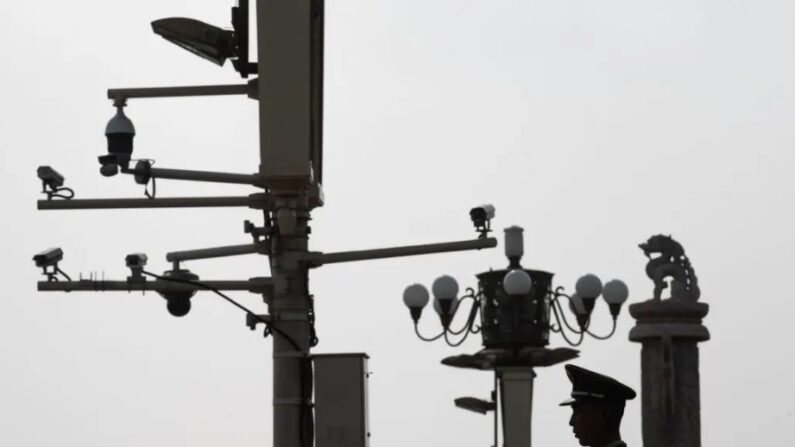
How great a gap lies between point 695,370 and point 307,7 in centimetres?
3542

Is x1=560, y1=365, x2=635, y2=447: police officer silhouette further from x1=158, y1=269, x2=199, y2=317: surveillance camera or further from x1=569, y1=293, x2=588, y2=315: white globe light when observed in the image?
x1=569, y1=293, x2=588, y2=315: white globe light

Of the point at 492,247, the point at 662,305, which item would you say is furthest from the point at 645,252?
the point at 492,247

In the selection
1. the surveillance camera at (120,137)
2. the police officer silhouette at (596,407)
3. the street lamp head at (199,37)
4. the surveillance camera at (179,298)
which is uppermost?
the street lamp head at (199,37)

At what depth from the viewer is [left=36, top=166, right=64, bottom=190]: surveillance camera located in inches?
702

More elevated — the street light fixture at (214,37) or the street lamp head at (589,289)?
the street light fixture at (214,37)

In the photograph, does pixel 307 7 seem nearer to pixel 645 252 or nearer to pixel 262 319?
pixel 262 319

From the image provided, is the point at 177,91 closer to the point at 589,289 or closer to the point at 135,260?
the point at 135,260

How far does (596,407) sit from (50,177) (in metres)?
9.28

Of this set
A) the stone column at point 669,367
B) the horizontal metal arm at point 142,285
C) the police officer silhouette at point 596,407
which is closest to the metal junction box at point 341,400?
the horizontal metal arm at point 142,285

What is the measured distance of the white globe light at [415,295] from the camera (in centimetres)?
2566

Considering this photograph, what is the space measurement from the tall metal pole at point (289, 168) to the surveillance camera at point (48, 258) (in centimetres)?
172

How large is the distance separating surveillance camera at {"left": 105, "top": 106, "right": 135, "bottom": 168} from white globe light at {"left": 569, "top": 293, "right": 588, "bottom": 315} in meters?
9.36

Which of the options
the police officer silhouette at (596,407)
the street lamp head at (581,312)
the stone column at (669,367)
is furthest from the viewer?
the stone column at (669,367)

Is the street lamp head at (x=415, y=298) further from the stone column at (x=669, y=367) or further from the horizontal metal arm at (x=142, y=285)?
the stone column at (x=669, y=367)
